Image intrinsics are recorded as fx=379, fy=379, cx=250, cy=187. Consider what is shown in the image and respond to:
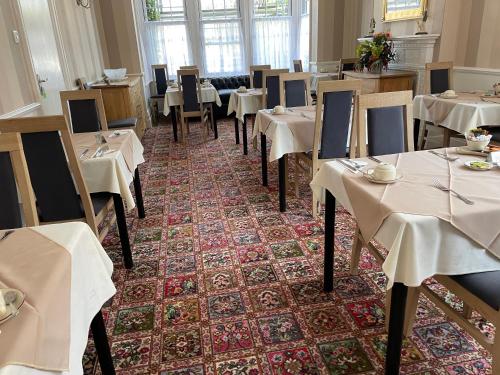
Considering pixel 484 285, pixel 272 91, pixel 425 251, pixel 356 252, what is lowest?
pixel 356 252

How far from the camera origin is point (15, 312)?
0.93m

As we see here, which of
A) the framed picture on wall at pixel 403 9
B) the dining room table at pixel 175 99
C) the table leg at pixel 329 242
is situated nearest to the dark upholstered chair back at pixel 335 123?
the table leg at pixel 329 242

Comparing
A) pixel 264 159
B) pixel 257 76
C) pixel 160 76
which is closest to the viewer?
pixel 264 159

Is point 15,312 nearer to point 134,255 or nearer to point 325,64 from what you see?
point 134,255

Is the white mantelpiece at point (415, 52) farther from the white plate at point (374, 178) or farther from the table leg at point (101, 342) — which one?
the table leg at point (101, 342)

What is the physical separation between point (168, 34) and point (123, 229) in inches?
249

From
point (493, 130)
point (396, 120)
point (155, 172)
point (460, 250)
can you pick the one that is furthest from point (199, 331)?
point (493, 130)

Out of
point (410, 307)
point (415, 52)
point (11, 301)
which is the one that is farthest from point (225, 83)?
point (11, 301)

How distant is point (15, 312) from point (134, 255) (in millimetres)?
1841

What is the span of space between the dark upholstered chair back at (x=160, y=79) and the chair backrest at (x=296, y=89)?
164 inches

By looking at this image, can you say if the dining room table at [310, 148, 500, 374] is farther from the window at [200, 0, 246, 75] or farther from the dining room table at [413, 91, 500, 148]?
the window at [200, 0, 246, 75]

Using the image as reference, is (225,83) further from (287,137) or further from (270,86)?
(287,137)

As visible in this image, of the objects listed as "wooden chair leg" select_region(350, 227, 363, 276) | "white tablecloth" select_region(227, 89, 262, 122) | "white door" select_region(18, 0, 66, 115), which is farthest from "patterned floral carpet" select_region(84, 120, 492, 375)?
"white tablecloth" select_region(227, 89, 262, 122)

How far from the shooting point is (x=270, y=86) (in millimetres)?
4781
